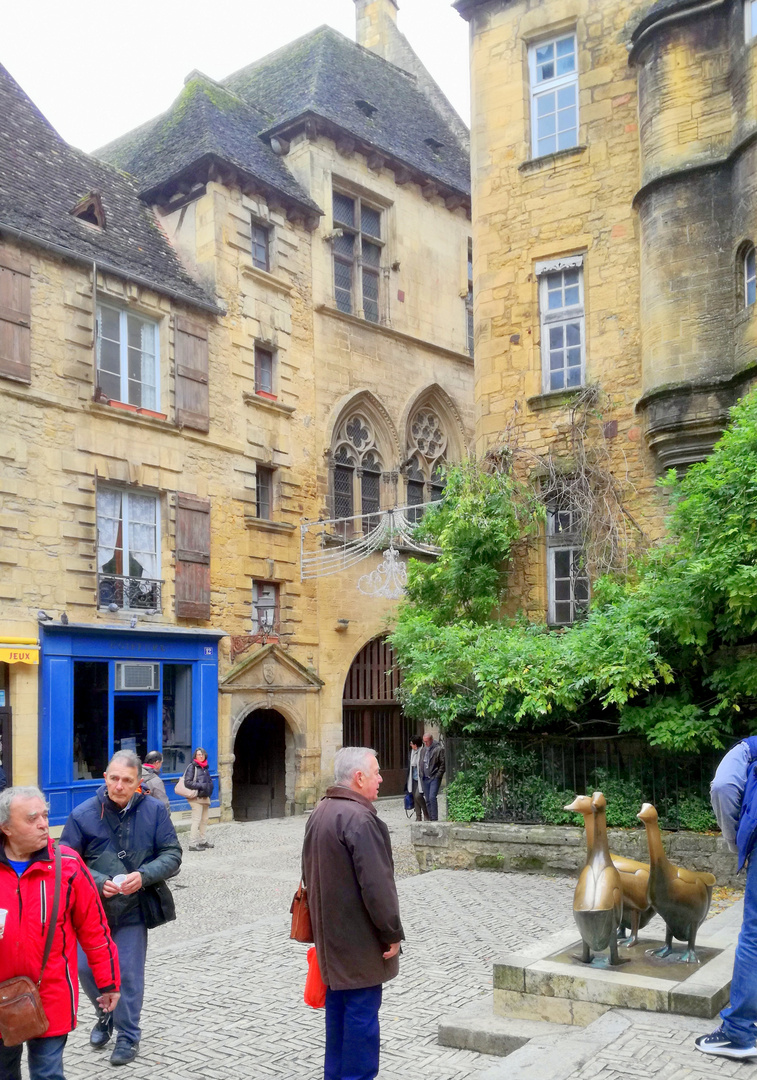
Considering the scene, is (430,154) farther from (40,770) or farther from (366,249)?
(40,770)

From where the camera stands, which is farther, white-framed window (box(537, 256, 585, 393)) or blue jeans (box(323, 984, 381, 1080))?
white-framed window (box(537, 256, 585, 393))

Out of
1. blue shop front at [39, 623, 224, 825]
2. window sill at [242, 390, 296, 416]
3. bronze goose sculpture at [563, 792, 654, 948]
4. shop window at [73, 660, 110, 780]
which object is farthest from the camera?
window sill at [242, 390, 296, 416]

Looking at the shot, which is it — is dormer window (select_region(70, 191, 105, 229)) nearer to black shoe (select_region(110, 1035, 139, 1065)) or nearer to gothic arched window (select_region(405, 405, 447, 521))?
gothic arched window (select_region(405, 405, 447, 521))

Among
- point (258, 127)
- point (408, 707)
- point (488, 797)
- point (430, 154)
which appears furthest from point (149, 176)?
point (488, 797)

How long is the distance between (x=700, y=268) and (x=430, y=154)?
14439mm

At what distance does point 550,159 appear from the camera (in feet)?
51.8

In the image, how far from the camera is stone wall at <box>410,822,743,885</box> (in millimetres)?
11133

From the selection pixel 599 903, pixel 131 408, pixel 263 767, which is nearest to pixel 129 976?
pixel 599 903

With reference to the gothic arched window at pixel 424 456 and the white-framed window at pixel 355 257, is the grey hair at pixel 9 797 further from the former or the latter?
the gothic arched window at pixel 424 456

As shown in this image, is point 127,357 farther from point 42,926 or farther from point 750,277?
point 42,926

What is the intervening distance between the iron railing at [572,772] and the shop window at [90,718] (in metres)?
6.53

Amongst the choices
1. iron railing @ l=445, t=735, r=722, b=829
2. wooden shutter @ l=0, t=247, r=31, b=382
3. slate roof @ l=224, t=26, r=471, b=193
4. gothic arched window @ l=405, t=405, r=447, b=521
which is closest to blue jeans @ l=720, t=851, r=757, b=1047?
iron railing @ l=445, t=735, r=722, b=829

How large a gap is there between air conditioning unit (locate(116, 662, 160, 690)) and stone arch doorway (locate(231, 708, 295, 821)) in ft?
11.2

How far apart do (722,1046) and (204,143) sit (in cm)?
1958
